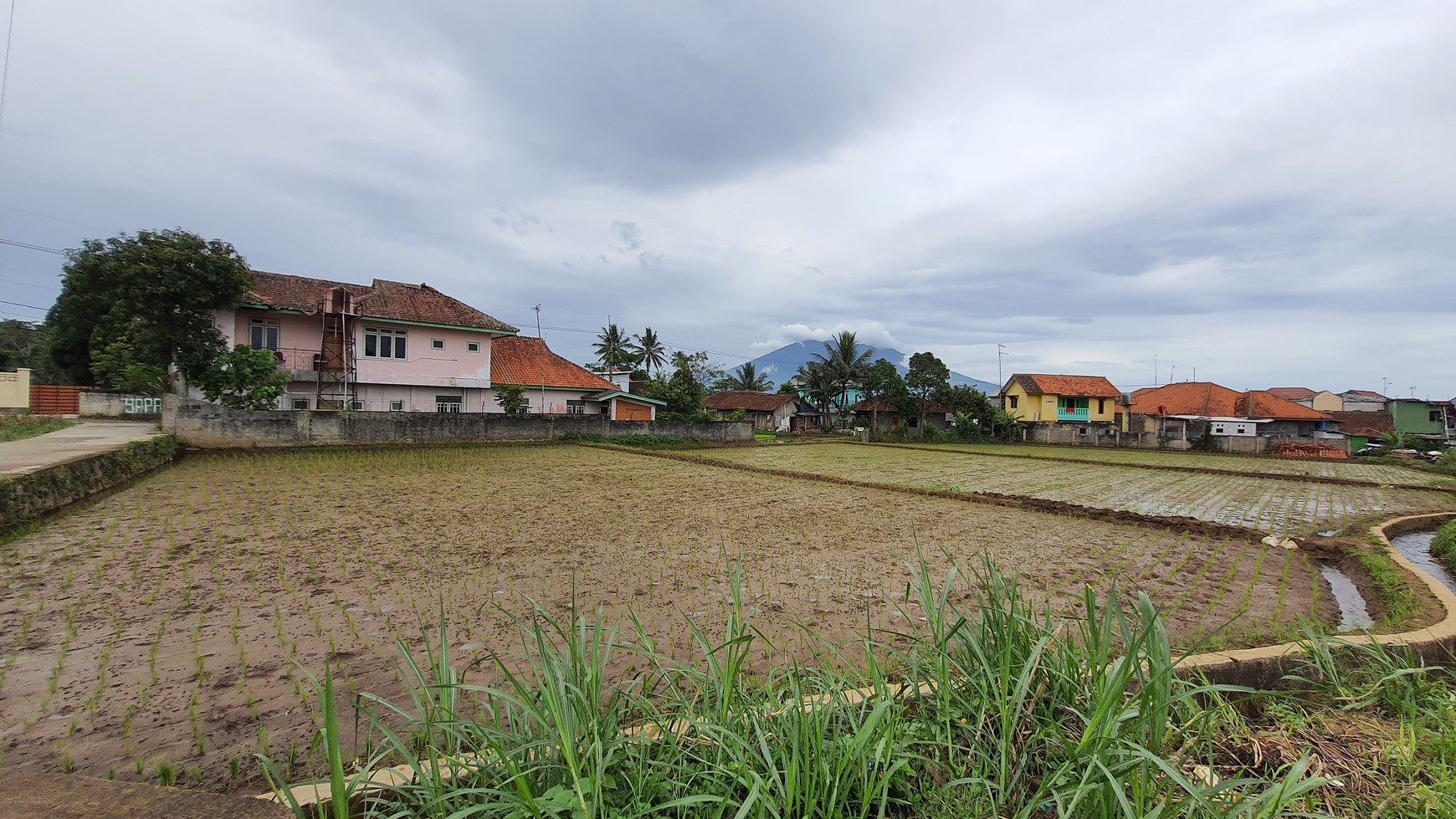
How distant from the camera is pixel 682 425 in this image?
80.8ft

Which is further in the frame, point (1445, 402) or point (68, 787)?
point (1445, 402)

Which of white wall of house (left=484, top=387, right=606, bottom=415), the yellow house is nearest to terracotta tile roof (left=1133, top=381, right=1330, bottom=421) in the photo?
the yellow house

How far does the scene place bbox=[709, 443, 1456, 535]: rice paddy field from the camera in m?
10.4

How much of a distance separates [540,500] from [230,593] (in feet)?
16.5

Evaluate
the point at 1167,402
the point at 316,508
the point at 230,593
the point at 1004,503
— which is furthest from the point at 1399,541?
the point at 1167,402

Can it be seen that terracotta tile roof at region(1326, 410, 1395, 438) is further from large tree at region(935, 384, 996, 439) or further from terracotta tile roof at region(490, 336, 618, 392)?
Result: terracotta tile roof at region(490, 336, 618, 392)

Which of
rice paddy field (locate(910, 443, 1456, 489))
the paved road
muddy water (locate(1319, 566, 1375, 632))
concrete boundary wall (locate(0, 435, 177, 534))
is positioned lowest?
rice paddy field (locate(910, 443, 1456, 489))

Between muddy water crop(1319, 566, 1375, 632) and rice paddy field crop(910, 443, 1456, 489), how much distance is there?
14.3 m

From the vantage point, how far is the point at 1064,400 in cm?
3784

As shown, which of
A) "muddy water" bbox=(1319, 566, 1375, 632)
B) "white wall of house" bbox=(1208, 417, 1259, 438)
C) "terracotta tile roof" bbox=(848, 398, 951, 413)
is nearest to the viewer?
"muddy water" bbox=(1319, 566, 1375, 632)

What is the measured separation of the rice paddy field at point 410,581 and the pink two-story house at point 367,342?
11254 mm

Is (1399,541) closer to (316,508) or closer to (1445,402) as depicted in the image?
(316,508)

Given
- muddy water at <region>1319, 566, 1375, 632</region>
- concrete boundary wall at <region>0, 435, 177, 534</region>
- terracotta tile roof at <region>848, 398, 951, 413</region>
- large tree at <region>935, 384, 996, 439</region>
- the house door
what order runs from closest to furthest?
1. muddy water at <region>1319, 566, 1375, 632</region>
2. concrete boundary wall at <region>0, 435, 177, 534</region>
3. the house door
4. large tree at <region>935, 384, 996, 439</region>
5. terracotta tile roof at <region>848, 398, 951, 413</region>

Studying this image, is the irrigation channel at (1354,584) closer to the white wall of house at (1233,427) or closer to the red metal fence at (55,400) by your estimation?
the white wall of house at (1233,427)
